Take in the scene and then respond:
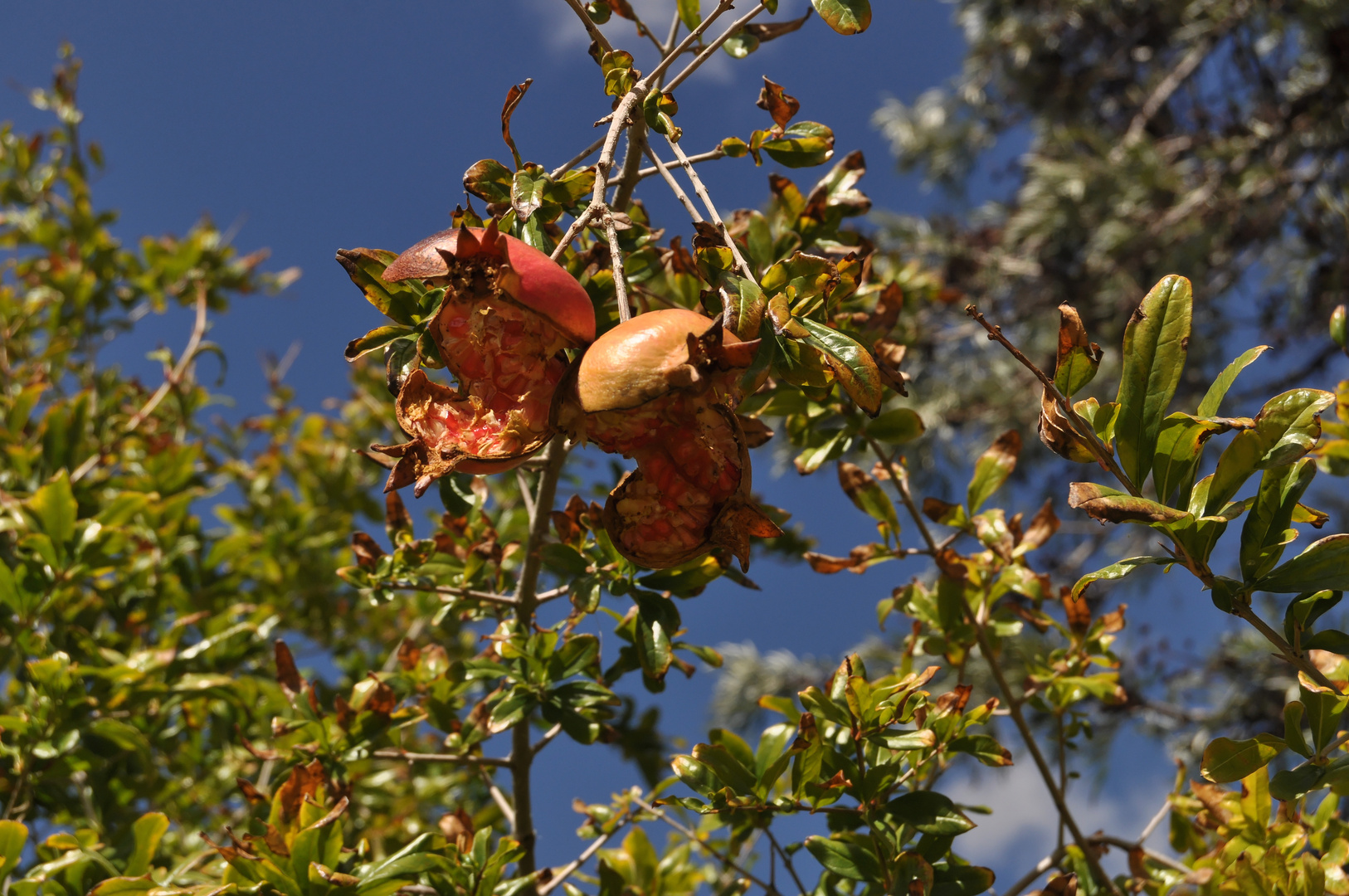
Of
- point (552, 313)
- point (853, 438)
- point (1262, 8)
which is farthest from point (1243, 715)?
point (552, 313)

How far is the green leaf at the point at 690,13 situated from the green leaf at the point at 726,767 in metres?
0.70

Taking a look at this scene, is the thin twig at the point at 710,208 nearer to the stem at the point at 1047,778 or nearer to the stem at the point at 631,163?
the stem at the point at 631,163

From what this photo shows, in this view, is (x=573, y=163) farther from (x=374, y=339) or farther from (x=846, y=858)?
(x=846, y=858)

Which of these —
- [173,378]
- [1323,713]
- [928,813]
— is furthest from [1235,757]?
[173,378]

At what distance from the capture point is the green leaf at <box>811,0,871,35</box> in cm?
72

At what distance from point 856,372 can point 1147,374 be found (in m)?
0.22

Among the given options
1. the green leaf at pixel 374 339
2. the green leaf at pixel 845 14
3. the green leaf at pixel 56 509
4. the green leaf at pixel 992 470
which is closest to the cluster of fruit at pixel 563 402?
the green leaf at pixel 374 339

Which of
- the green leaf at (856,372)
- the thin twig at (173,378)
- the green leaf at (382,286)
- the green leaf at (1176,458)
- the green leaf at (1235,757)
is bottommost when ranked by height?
the green leaf at (1235,757)

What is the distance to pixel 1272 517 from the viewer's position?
0.63m

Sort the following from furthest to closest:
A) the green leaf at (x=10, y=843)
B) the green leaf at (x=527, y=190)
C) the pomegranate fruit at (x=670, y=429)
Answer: the green leaf at (x=10, y=843), the green leaf at (x=527, y=190), the pomegranate fruit at (x=670, y=429)

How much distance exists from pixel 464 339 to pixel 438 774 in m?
1.77

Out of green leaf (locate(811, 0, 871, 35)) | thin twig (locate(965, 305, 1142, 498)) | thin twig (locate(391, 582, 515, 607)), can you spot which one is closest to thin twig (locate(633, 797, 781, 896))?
thin twig (locate(391, 582, 515, 607))

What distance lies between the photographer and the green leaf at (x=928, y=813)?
2.69 feet

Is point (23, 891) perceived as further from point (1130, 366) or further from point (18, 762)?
point (1130, 366)
